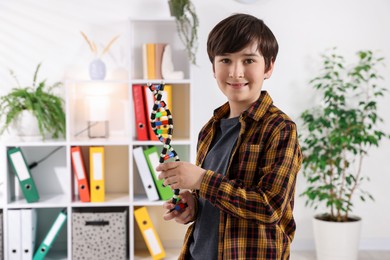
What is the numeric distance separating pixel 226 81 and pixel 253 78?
0.06m

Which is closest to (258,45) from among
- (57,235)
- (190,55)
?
(190,55)

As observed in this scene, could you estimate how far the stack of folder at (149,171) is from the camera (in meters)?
3.35

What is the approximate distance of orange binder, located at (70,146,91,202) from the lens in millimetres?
3301

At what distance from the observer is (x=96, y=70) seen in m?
3.36

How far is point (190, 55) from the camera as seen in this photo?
10.8ft

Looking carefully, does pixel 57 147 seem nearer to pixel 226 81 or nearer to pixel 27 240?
pixel 27 240

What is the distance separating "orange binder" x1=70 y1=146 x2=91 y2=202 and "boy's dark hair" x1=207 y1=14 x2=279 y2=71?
2.18 meters

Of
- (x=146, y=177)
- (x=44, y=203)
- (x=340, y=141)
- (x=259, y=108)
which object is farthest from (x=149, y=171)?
(x=259, y=108)

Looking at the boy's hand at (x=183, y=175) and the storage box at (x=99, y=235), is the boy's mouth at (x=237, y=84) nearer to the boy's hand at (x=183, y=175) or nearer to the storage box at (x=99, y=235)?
the boy's hand at (x=183, y=175)

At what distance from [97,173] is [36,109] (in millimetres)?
533

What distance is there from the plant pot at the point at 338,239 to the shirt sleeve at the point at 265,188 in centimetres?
236

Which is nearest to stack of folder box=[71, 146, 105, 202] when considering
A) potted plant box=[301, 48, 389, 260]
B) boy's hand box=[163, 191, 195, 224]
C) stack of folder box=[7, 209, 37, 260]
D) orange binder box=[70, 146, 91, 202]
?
orange binder box=[70, 146, 91, 202]

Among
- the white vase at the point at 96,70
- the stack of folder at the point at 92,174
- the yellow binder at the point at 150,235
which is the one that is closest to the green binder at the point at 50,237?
the stack of folder at the point at 92,174

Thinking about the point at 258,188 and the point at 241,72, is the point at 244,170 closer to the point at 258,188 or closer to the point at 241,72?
the point at 258,188
